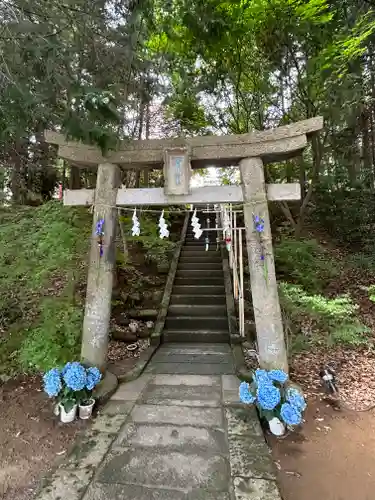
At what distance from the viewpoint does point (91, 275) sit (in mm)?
4086

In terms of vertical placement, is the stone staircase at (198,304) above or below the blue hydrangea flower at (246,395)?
above

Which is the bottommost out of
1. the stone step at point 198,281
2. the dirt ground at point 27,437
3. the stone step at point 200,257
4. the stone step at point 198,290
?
the dirt ground at point 27,437

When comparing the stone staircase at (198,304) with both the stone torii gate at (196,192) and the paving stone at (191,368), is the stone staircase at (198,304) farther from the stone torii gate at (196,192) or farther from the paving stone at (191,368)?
the stone torii gate at (196,192)

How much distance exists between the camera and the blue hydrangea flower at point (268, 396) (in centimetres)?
310

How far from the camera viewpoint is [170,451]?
9.13ft

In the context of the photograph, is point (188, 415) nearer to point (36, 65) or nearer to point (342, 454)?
point (342, 454)

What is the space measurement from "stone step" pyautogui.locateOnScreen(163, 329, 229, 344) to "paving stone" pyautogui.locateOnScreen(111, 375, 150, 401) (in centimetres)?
142

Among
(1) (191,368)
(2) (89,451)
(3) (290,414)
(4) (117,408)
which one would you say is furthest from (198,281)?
(2) (89,451)

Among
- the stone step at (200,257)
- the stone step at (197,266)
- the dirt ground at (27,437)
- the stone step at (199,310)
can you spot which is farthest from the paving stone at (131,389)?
the stone step at (200,257)

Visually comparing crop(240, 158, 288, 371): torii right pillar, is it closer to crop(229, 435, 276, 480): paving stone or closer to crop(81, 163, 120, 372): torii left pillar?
crop(229, 435, 276, 480): paving stone

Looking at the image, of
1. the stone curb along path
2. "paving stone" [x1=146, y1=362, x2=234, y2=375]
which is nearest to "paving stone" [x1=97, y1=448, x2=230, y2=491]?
the stone curb along path

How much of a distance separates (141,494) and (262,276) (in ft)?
8.35

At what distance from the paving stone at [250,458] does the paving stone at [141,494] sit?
32cm

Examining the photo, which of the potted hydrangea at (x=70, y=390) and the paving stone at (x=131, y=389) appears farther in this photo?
the paving stone at (x=131, y=389)
